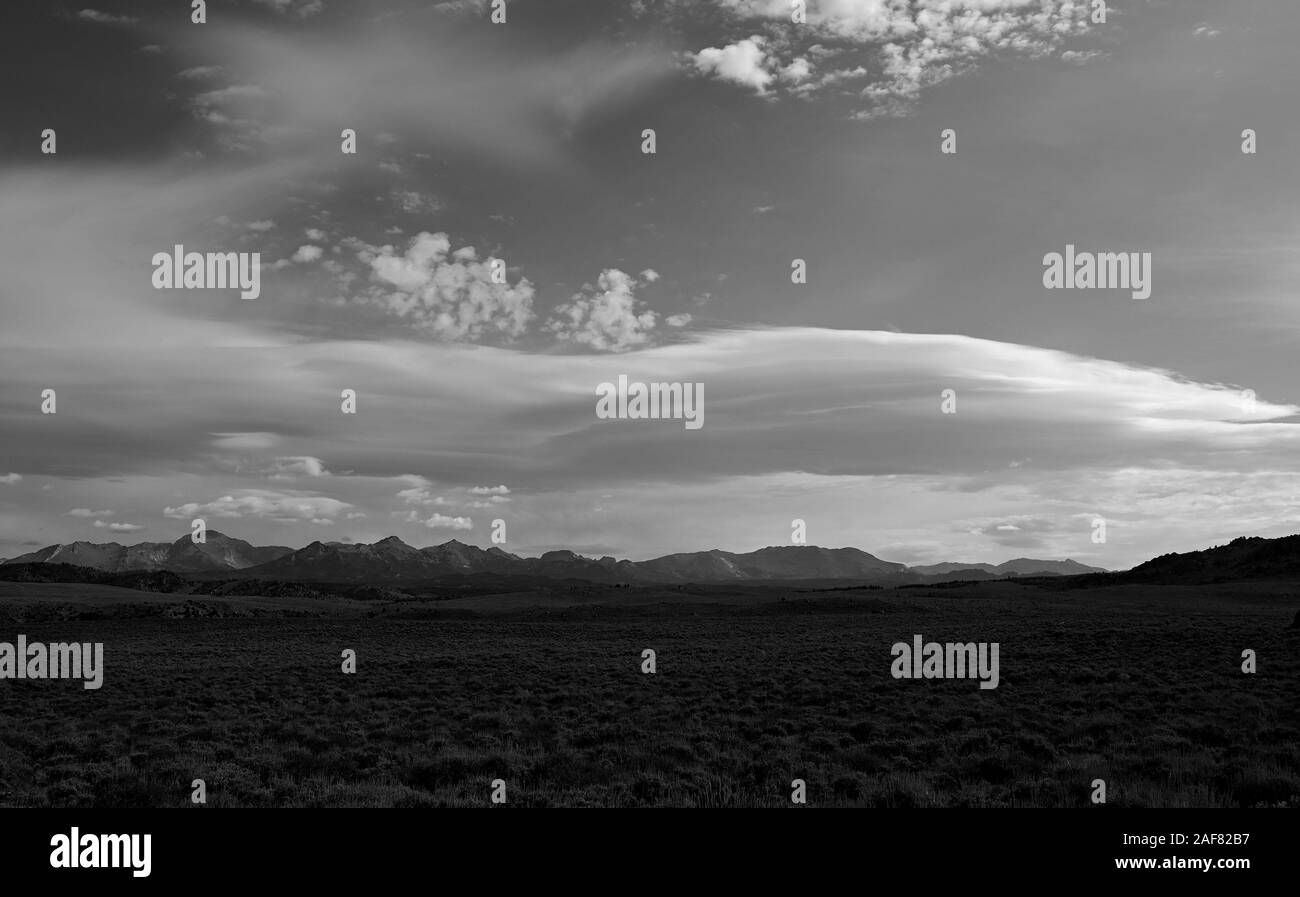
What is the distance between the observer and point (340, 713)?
20.2 metres

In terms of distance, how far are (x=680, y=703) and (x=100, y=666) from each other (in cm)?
2455

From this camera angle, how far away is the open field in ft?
38.9

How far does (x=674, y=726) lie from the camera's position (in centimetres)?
1747

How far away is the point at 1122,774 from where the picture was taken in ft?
39.8

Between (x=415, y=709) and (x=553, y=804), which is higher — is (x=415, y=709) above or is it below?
below

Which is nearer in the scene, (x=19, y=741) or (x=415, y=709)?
(x=19, y=741)

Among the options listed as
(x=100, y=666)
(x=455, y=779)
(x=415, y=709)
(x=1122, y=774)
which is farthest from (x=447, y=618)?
(x=1122, y=774)

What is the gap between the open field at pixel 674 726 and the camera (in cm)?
1184

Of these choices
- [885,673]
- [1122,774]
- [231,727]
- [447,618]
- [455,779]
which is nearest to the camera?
[1122,774]
